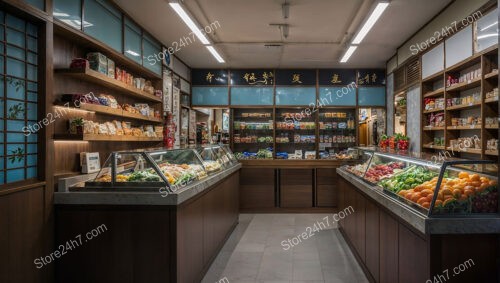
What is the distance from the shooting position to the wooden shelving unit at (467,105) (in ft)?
13.9

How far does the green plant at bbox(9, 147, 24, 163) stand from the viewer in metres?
2.87

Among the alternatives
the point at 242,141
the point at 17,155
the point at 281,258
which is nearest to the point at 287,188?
the point at 242,141

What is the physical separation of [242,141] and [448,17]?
546 centimetres

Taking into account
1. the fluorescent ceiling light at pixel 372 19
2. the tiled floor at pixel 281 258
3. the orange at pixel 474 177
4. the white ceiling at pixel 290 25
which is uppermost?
the white ceiling at pixel 290 25

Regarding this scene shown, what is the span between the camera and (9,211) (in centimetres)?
268

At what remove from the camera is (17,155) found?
2.91 metres

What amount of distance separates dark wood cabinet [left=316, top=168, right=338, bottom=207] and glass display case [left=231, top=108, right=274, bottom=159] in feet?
6.70

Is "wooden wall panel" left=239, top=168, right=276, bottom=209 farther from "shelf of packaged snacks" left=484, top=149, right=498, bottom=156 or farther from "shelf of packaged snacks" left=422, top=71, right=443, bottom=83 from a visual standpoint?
"shelf of packaged snacks" left=484, top=149, right=498, bottom=156

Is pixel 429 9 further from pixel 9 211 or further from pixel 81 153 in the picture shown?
pixel 9 211

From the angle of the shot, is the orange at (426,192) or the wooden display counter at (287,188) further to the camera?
the wooden display counter at (287,188)

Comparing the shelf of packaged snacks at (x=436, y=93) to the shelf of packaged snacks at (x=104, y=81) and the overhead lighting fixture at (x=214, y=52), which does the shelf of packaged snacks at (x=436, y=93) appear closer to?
the overhead lighting fixture at (x=214, y=52)

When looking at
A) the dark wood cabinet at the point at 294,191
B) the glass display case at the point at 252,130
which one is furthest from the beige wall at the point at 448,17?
the glass display case at the point at 252,130

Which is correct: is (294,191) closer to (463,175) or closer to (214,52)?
(214,52)

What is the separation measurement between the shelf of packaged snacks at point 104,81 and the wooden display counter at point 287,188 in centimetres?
271
